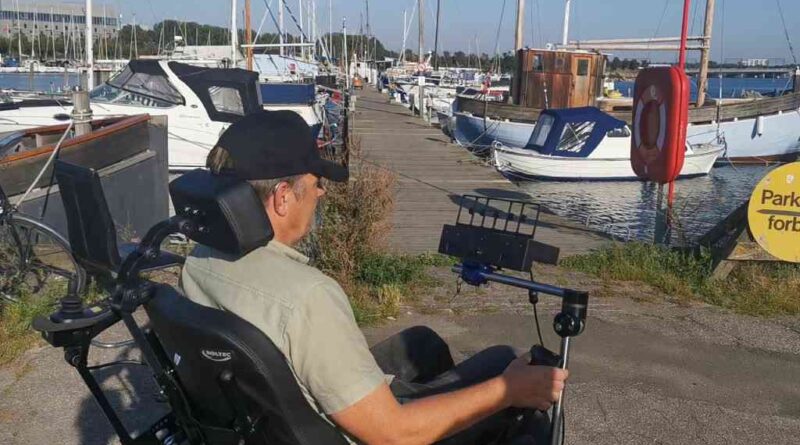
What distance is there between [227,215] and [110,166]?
5.90 m

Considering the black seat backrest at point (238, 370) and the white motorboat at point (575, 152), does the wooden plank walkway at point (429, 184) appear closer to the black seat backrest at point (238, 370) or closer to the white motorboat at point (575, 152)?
the white motorboat at point (575, 152)

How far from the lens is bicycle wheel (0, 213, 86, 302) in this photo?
5527 mm

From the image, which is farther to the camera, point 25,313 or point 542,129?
point 542,129

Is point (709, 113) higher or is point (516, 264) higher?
point (516, 264)

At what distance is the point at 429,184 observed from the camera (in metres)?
14.3

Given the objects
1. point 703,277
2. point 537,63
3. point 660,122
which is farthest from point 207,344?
point 537,63

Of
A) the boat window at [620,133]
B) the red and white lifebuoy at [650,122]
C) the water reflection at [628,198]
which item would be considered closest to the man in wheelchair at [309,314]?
the red and white lifebuoy at [650,122]

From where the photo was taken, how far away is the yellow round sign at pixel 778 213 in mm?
6129

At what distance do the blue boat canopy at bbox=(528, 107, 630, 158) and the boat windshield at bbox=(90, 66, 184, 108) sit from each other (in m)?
10.6

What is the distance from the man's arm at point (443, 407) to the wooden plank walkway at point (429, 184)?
5.60m

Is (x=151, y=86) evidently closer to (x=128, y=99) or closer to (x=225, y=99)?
(x=128, y=99)

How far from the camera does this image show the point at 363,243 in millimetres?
6457

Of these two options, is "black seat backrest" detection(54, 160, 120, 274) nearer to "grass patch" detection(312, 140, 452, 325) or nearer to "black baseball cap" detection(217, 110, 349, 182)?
"black baseball cap" detection(217, 110, 349, 182)

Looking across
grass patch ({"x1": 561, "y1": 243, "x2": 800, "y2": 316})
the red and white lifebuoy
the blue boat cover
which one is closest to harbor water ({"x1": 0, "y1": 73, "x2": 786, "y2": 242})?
the blue boat cover
